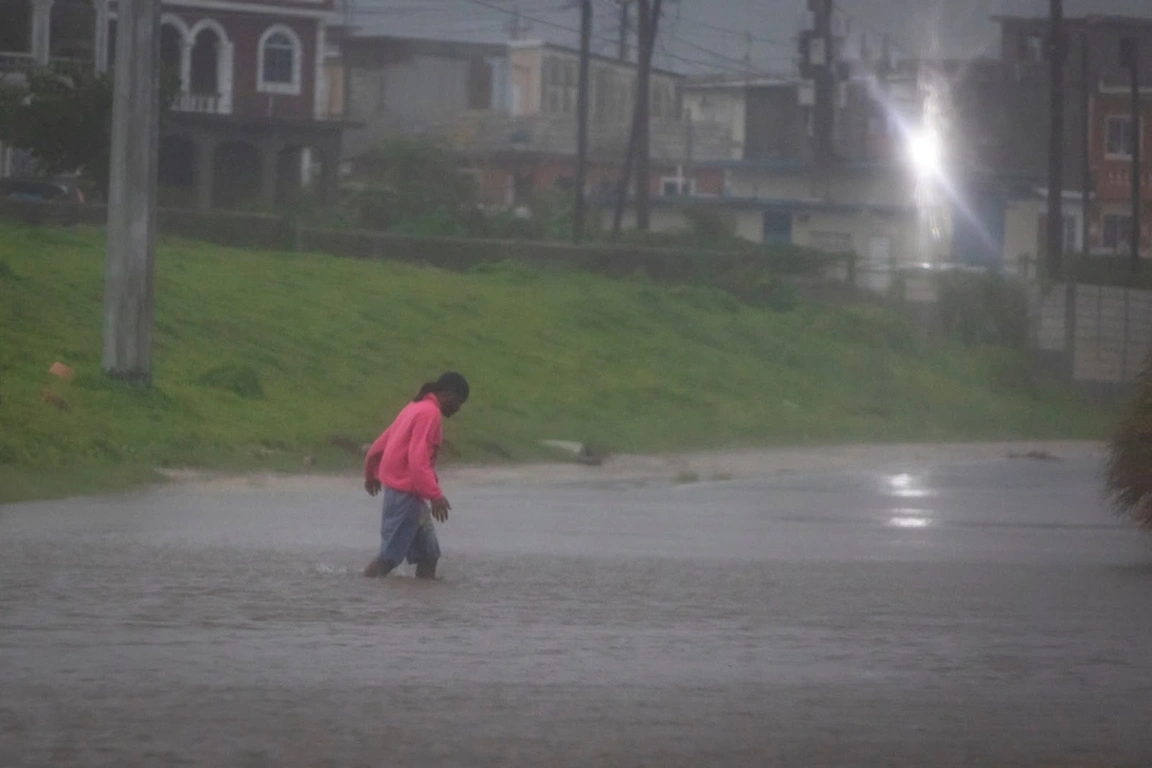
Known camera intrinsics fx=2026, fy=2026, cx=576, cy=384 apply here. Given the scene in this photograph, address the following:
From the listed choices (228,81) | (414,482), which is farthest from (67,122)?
(414,482)

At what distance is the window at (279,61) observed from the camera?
57031 mm

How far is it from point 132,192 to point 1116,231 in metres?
55.5

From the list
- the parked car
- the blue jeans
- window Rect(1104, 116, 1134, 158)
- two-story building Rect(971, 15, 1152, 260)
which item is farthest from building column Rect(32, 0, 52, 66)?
the blue jeans

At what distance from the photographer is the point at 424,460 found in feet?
43.9

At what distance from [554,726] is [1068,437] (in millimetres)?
29695

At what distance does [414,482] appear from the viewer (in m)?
13.3

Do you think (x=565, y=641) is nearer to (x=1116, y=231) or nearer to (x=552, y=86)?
(x=1116, y=231)

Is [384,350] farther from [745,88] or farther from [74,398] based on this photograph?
[745,88]

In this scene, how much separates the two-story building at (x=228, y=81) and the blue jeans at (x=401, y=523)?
128 feet

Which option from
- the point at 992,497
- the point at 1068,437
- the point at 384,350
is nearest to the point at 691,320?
the point at 1068,437

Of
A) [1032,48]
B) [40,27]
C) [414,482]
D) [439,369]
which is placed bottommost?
[414,482]

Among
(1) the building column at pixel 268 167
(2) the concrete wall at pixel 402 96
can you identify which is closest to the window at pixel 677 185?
(2) the concrete wall at pixel 402 96

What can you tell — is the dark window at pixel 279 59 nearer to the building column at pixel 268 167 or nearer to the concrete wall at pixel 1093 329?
the building column at pixel 268 167

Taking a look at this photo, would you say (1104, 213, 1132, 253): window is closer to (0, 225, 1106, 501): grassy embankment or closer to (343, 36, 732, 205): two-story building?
(343, 36, 732, 205): two-story building
